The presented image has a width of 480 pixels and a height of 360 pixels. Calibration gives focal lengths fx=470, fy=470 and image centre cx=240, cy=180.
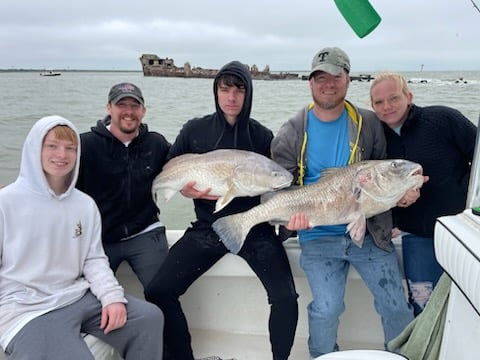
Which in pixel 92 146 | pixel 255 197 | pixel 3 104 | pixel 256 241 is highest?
pixel 92 146

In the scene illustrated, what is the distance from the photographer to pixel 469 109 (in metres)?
18.1

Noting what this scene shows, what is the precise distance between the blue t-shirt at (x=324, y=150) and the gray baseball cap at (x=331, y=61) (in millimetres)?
282

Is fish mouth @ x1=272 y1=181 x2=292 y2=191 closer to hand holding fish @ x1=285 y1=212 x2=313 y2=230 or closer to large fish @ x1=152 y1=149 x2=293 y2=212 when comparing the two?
large fish @ x1=152 y1=149 x2=293 y2=212

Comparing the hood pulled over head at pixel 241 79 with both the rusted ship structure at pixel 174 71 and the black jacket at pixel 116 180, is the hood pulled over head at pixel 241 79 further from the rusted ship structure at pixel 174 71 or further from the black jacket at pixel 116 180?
the rusted ship structure at pixel 174 71

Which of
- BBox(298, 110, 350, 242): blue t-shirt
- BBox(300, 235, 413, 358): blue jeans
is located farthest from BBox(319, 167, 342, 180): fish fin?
BBox(300, 235, 413, 358): blue jeans

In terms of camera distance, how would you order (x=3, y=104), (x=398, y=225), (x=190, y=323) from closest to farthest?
(x=398, y=225)
(x=190, y=323)
(x=3, y=104)

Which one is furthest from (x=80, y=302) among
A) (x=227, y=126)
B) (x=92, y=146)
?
(x=227, y=126)

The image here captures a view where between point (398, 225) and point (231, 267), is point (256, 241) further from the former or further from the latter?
point (398, 225)

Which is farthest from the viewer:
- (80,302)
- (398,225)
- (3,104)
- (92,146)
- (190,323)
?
(3,104)

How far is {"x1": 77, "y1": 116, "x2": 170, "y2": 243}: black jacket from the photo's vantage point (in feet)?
10.0

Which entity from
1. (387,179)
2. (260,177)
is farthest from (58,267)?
(387,179)

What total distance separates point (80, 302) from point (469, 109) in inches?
740

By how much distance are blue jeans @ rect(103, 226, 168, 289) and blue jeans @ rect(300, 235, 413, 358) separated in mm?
944

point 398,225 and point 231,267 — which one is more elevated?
point 398,225
